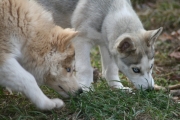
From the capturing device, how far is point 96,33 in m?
6.23

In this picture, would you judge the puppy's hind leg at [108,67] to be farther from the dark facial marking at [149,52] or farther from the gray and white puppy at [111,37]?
the dark facial marking at [149,52]

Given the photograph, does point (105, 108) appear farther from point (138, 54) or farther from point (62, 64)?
point (138, 54)

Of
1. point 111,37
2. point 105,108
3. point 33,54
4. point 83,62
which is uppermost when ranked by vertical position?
point 111,37

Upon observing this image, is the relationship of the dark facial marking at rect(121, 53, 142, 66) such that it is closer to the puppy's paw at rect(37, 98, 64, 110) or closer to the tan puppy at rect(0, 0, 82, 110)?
the tan puppy at rect(0, 0, 82, 110)

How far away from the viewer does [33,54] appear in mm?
4738

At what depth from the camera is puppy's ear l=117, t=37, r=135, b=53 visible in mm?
5652

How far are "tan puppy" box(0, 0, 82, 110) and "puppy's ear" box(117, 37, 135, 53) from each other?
0.98 m

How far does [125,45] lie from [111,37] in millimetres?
360

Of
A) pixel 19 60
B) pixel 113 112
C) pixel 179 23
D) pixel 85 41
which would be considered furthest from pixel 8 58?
pixel 179 23

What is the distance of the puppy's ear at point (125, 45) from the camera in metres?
5.65

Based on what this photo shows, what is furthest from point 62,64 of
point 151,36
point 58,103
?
point 151,36

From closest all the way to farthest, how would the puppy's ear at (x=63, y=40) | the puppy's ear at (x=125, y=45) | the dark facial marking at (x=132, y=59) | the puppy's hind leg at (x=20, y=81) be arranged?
the puppy's hind leg at (x=20, y=81) → the puppy's ear at (x=63, y=40) → the puppy's ear at (x=125, y=45) → the dark facial marking at (x=132, y=59)

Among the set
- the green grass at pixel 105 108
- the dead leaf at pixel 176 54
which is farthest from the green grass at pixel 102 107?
the dead leaf at pixel 176 54

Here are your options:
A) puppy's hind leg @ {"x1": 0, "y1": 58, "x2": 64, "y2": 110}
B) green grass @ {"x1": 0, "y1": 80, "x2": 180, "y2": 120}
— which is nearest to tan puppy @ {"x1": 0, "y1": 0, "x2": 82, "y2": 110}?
puppy's hind leg @ {"x1": 0, "y1": 58, "x2": 64, "y2": 110}
